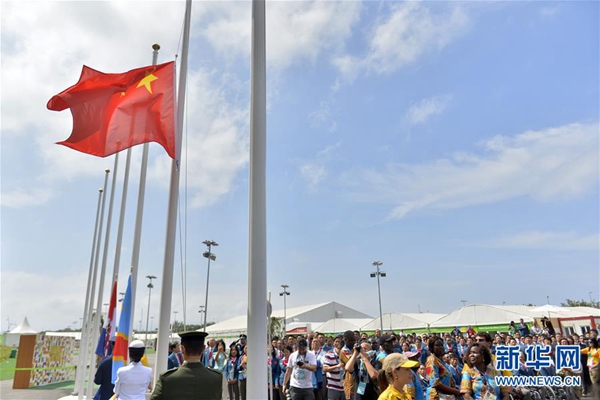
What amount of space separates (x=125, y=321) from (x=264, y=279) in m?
4.56

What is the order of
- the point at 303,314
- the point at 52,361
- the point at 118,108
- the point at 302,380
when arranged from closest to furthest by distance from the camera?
the point at 118,108 → the point at 302,380 → the point at 52,361 → the point at 303,314

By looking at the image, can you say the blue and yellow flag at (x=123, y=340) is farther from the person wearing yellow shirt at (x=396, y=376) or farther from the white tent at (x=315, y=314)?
the white tent at (x=315, y=314)

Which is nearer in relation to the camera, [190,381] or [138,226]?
[190,381]

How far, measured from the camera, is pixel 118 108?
7.61 metres

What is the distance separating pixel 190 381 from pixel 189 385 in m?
0.03

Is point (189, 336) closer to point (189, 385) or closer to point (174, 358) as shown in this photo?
point (189, 385)

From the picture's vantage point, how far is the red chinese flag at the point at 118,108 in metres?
7.44

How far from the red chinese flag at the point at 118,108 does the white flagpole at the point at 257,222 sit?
238 cm

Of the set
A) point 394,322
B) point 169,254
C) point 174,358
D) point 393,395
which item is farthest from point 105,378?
point 394,322

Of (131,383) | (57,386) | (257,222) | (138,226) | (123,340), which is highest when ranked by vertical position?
(138,226)

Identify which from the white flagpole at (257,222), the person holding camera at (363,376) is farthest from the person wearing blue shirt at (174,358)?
the white flagpole at (257,222)

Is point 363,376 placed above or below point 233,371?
above

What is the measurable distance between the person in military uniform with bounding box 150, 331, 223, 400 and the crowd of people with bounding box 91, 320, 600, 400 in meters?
0.01

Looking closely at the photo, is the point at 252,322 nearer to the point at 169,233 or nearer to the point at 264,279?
the point at 264,279
